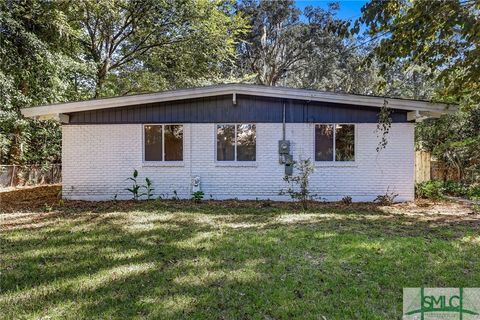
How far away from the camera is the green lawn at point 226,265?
10.3 feet

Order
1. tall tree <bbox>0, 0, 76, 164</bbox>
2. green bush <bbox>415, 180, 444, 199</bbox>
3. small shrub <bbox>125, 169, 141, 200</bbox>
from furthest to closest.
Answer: green bush <bbox>415, 180, 444, 199</bbox> < tall tree <bbox>0, 0, 76, 164</bbox> < small shrub <bbox>125, 169, 141, 200</bbox>

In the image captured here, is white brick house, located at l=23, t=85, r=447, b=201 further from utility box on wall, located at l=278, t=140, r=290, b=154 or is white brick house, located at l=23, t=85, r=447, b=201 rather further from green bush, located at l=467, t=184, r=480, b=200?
green bush, located at l=467, t=184, r=480, b=200

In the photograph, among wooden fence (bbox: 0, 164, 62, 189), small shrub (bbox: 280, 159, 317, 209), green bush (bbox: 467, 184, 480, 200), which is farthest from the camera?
wooden fence (bbox: 0, 164, 62, 189)

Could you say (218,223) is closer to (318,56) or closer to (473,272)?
(473,272)

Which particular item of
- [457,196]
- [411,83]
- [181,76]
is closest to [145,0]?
A: [181,76]

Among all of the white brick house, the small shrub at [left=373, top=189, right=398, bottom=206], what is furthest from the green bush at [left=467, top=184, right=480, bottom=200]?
the small shrub at [left=373, top=189, right=398, bottom=206]

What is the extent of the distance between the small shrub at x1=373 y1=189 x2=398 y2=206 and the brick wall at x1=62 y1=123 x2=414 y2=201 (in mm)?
131

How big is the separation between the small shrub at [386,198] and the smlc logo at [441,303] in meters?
6.18

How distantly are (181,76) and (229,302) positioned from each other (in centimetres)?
1580

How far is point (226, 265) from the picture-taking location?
13.9 feet

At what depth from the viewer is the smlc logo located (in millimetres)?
3061

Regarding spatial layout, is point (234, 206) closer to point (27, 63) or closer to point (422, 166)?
point (27, 63)

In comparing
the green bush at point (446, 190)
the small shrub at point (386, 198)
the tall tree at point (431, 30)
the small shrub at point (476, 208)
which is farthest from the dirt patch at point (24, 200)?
the green bush at point (446, 190)

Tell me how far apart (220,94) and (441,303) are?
7541 millimetres
